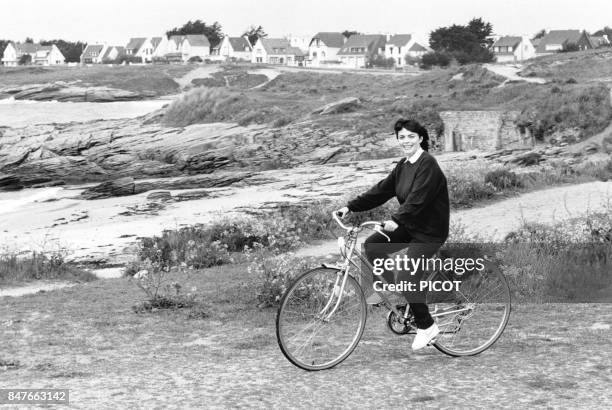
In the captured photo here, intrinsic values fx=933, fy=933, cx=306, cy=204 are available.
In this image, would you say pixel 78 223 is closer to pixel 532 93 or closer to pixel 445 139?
pixel 445 139

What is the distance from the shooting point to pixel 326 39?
150375 millimetres

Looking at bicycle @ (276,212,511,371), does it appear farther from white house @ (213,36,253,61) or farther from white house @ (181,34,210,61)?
white house @ (213,36,253,61)

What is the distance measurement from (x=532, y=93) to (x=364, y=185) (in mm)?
17284

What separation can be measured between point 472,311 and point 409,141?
1.59m

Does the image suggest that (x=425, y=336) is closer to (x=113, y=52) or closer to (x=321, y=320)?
(x=321, y=320)

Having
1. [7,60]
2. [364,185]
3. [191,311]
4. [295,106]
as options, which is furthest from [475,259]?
[7,60]

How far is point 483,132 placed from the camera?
35.5 m

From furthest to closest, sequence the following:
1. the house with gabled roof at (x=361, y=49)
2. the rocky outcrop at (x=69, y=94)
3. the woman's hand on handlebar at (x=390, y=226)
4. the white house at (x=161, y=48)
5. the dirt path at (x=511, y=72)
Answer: the white house at (x=161, y=48), the house with gabled roof at (x=361, y=49), the rocky outcrop at (x=69, y=94), the dirt path at (x=511, y=72), the woman's hand on handlebar at (x=390, y=226)

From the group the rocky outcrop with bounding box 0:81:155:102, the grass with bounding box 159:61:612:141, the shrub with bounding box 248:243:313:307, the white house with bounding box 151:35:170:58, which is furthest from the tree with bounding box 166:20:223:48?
the shrub with bounding box 248:243:313:307

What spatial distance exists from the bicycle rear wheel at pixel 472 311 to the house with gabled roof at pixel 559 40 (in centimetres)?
11203

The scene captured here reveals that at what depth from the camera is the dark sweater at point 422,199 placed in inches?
260

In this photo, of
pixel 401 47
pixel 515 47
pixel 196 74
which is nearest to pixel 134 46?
pixel 401 47

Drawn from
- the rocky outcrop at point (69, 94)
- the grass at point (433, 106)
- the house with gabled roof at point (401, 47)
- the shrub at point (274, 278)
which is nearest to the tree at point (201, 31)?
the house with gabled roof at point (401, 47)

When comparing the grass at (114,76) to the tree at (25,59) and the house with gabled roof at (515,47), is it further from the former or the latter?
the house with gabled roof at (515,47)
